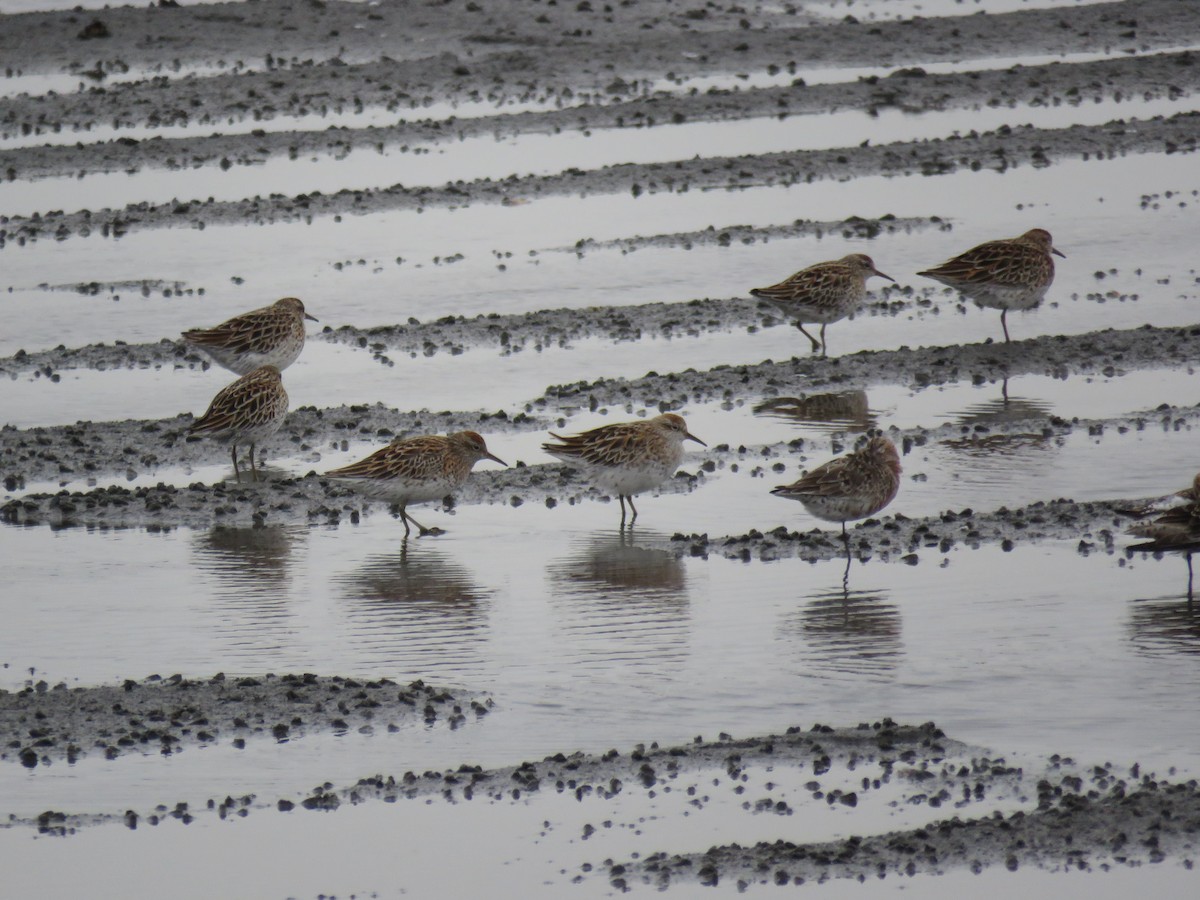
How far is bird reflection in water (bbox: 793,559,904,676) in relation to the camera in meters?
9.74

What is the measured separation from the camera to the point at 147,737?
8.82 m

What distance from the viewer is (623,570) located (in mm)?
11555

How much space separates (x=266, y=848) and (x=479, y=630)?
2838 mm

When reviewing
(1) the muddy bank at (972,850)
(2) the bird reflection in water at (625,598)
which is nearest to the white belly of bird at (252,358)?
(2) the bird reflection in water at (625,598)

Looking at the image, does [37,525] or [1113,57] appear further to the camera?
[1113,57]

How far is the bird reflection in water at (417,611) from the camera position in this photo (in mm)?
10000

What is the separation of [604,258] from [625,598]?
376 inches

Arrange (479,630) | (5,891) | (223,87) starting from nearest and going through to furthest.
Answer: (5,891)
(479,630)
(223,87)

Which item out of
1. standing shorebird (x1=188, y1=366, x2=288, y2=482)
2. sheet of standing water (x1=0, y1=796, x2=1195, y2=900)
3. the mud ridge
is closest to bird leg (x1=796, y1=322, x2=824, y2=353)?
standing shorebird (x1=188, y1=366, x2=288, y2=482)

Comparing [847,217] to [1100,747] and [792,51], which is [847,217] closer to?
[792,51]

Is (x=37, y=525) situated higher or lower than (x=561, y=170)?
lower

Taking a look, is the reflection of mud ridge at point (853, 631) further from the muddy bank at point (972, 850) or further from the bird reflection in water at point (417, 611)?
the muddy bank at point (972, 850)

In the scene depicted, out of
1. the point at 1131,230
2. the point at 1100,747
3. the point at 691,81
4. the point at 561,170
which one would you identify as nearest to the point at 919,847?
the point at 1100,747

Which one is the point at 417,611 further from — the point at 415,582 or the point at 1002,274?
the point at 1002,274
